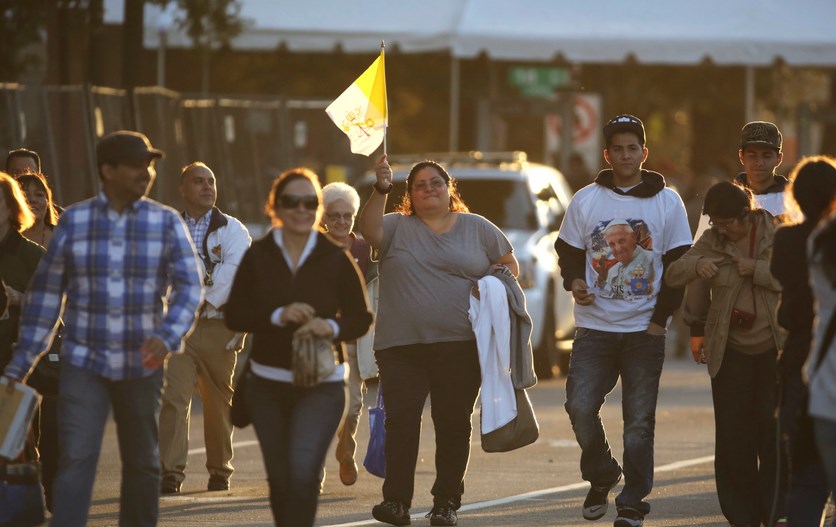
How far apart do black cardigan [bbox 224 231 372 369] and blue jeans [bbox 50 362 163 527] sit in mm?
418

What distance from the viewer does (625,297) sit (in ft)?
32.7

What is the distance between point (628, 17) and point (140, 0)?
8.75m

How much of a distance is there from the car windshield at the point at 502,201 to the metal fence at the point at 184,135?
2.28 meters

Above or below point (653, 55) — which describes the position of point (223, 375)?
below

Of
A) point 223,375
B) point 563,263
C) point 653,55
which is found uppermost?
point 653,55

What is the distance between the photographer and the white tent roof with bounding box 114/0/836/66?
83.2ft

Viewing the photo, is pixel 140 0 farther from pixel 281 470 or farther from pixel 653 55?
pixel 281 470

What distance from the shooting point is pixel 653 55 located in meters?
25.5

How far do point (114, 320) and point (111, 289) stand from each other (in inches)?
4.7

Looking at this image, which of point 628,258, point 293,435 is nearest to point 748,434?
point 628,258

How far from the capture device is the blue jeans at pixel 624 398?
9.91 metres

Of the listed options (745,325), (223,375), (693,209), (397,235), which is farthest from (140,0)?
(745,325)

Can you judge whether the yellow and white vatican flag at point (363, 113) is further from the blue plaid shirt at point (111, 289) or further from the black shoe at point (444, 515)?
the blue plaid shirt at point (111, 289)

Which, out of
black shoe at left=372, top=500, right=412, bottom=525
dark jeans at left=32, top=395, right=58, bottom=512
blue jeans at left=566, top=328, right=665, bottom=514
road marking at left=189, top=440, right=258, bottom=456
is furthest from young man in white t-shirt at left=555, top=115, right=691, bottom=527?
road marking at left=189, top=440, right=258, bottom=456
